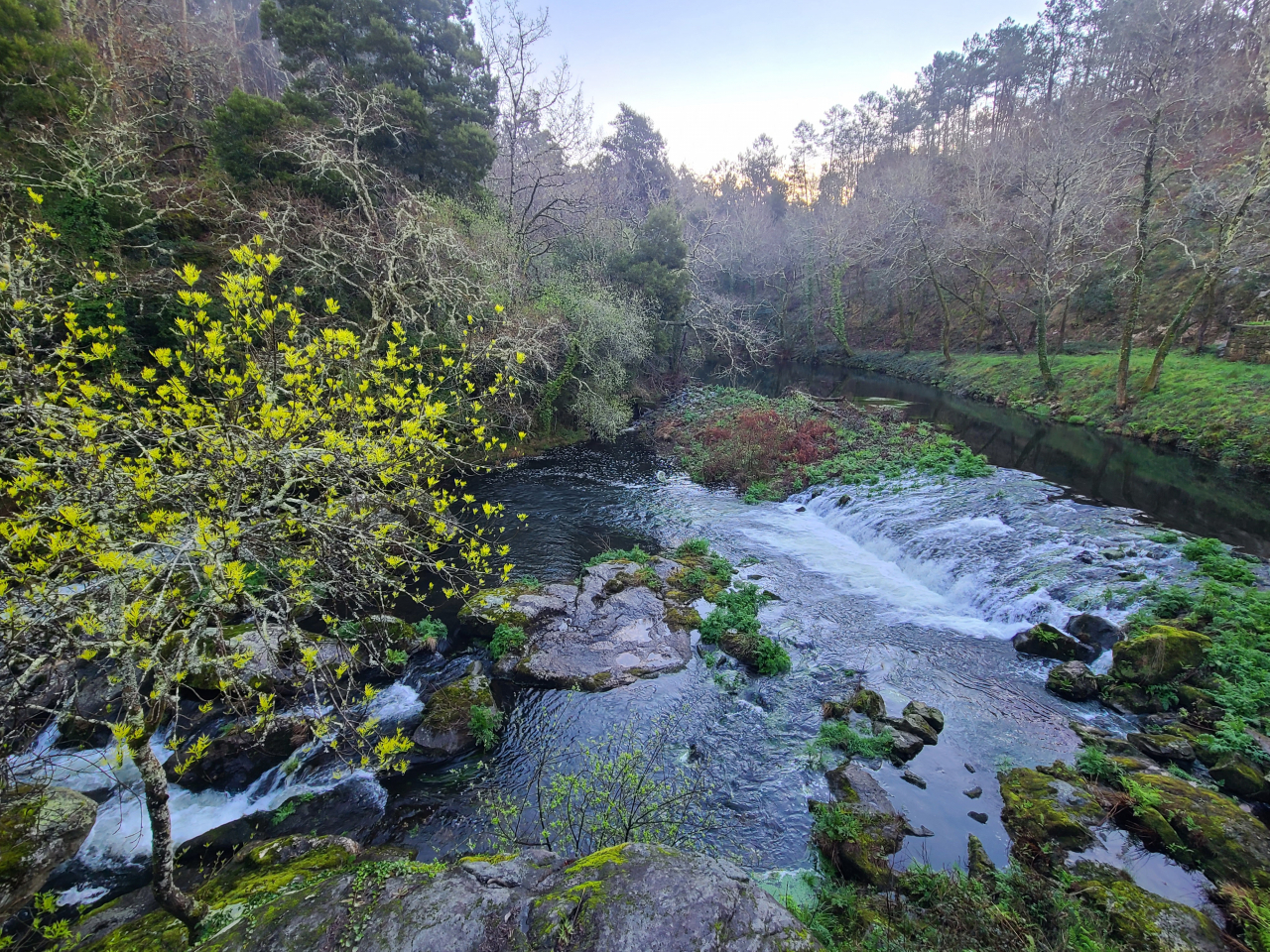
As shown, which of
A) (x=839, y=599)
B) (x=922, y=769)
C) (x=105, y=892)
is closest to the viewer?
(x=105, y=892)

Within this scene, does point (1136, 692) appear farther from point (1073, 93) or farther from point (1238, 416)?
point (1073, 93)

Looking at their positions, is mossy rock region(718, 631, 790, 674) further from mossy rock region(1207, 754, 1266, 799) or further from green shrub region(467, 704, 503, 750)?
mossy rock region(1207, 754, 1266, 799)

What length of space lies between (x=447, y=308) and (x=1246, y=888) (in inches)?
695

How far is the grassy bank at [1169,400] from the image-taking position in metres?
15.8

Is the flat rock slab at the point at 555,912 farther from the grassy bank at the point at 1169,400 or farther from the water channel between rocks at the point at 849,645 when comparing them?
the grassy bank at the point at 1169,400

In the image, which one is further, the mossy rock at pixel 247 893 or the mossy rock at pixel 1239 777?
the mossy rock at pixel 1239 777

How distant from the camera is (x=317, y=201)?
50.5 feet

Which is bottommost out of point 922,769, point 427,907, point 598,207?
point 922,769

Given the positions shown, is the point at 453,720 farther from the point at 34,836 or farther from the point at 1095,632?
the point at 1095,632

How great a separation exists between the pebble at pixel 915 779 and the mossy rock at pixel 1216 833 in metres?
2.16

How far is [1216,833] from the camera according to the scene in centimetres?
511

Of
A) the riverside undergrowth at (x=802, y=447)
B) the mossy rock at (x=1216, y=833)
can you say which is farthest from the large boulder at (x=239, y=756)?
the riverside undergrowth at (x=802, y=447)

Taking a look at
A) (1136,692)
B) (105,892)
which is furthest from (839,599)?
(105,892)

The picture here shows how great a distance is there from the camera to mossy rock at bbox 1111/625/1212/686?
24.1 feet
